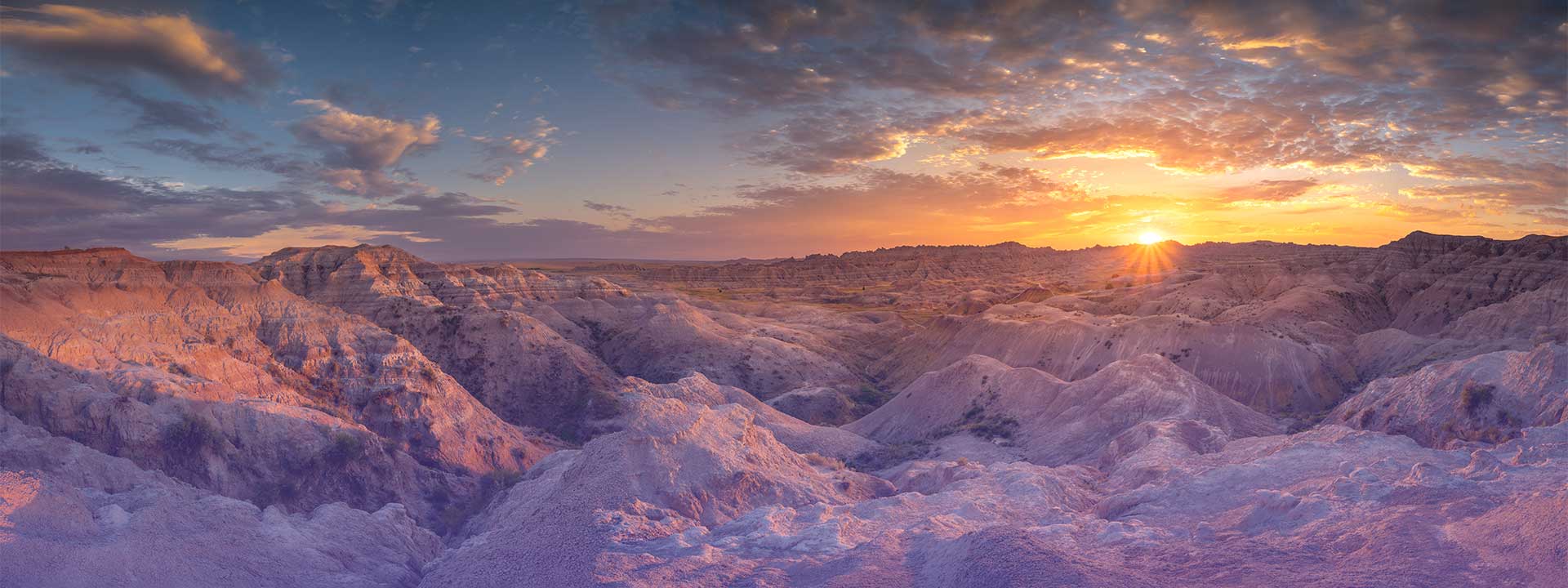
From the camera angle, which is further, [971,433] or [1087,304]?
[1087,304]

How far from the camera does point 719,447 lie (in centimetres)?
2680

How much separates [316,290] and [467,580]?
4724cm

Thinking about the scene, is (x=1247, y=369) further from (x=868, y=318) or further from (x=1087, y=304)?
(x=868, y=318)

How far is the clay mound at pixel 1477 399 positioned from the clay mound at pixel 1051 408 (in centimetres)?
674

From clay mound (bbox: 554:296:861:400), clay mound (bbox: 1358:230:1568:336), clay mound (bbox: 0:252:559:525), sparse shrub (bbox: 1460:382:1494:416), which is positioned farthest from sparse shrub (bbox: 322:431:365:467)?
clay mound (bbox: 1358:230:1568:336)

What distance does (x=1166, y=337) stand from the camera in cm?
5153

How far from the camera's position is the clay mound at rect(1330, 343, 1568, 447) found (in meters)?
26.7

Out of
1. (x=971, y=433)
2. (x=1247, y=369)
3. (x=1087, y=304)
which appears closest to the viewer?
(x=971, y=433)

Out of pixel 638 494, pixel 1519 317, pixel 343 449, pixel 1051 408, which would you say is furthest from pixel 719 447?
pixel 1519 317

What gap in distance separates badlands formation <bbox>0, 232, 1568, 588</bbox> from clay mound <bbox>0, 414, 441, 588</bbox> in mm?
89

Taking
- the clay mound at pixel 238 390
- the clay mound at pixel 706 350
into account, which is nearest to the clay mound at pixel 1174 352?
the clay mound at pixel 706 350

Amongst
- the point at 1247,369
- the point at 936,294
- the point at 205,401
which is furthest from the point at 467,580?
the point at 936,294

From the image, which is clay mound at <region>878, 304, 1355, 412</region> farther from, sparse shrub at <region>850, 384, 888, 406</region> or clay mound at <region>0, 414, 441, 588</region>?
clay mound at <region>0, 414, 441, 588</region>

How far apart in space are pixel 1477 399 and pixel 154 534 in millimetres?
42088
